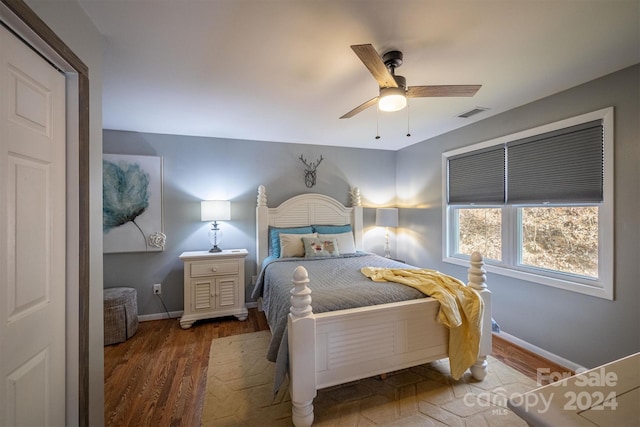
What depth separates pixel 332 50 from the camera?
65.5 inches

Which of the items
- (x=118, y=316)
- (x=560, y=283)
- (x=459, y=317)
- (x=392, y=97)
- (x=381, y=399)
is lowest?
(x=381, y=399)

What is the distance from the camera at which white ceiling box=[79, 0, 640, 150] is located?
4.42 feet

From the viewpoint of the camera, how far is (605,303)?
201cm

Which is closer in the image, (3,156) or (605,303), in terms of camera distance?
(3,156)

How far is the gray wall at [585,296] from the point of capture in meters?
1.88

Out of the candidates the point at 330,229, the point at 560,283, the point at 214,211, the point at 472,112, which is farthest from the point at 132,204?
the point at 560,283

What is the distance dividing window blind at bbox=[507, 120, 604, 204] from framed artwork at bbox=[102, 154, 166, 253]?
13.4 ft

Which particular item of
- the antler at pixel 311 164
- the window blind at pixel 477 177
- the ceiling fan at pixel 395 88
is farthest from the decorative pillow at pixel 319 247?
the ceiling fan at pixel 395 88

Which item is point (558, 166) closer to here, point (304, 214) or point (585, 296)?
point (585, 296)

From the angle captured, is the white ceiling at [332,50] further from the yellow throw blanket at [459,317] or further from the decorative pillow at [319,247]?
the yellow throw blanket at [459,317]

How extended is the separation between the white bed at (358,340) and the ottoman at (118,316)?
2142 mm

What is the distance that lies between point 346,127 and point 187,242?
2533 mm

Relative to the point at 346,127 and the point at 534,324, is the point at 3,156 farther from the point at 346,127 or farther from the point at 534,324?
the point at 534,324

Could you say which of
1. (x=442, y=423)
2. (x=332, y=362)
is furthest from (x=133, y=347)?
(x=442, y=423)
